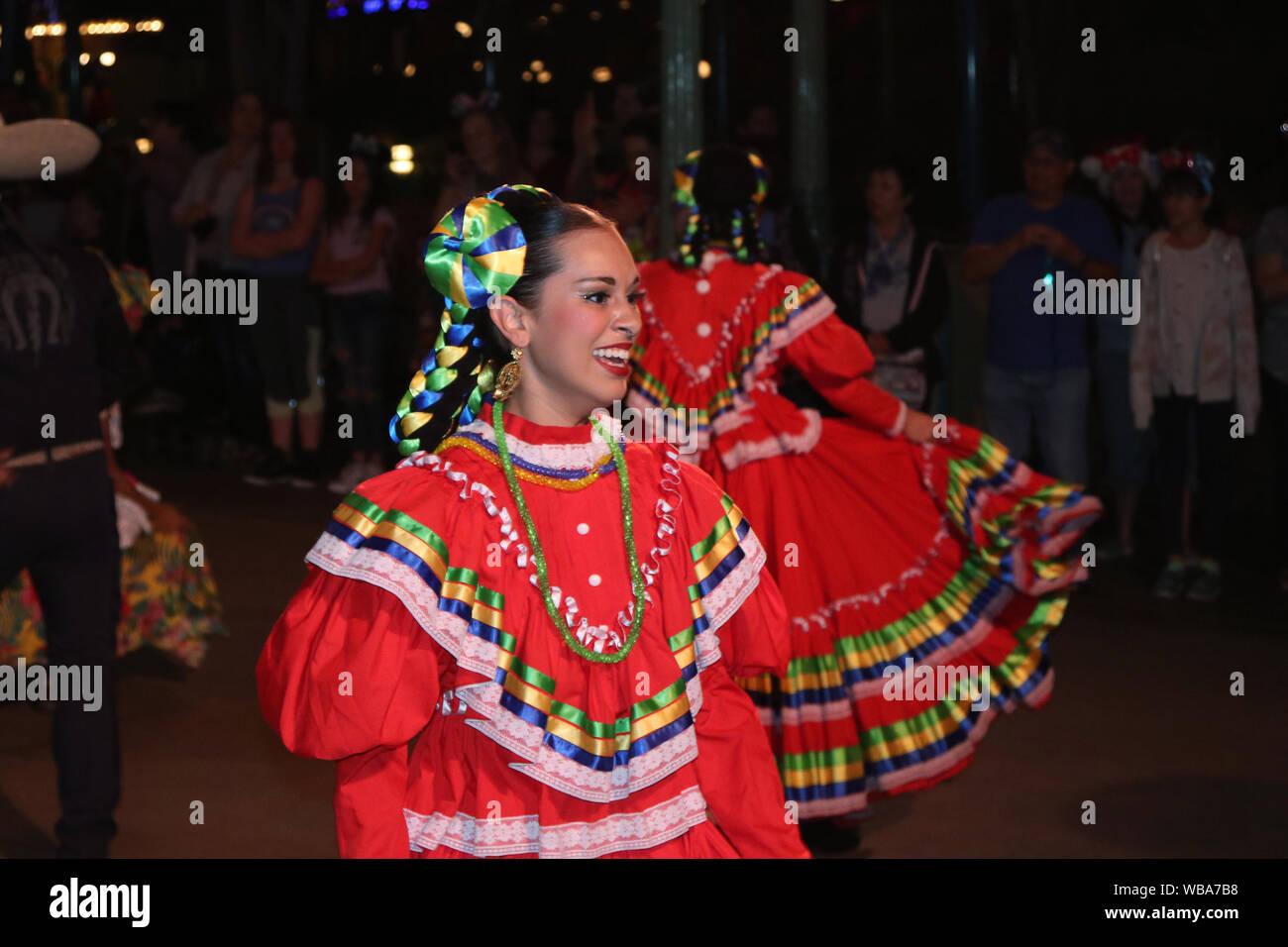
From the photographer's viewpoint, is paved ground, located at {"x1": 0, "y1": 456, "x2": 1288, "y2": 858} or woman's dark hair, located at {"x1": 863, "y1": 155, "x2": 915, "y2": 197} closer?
paved ground, located at {"x1": 0, "y1": 456, "x2": 1288, "y2": 858}

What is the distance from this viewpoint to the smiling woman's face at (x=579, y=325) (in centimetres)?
265

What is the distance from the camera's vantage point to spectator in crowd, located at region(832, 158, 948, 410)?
24.0 ft

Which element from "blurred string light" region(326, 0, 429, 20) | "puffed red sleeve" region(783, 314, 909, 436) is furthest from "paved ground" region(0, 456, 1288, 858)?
"blurred string light" region(326, 0, 429, 20)

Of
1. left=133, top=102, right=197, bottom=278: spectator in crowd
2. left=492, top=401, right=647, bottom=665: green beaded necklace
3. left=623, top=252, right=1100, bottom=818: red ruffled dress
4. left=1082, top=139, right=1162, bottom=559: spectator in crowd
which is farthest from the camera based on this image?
left=133, top=102, right=197, bottom=278: spectator in crowd

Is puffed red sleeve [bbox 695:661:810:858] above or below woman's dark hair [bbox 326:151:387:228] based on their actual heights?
below

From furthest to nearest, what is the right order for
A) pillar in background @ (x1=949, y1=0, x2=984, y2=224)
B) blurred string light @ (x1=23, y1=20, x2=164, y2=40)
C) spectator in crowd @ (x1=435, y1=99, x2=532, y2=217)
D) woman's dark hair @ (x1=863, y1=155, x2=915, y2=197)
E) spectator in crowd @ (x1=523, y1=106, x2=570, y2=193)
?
blurred string light @ (x1=23, y1=20, x2=164, y2=40) < pillar in background @ (x1=949, y1=0, x2=984, y2=224) < spectator in crowd @ (x1=523, y1=106, x2=570, y2=193) < spectator in crowd @ (x1=435, y1=99, x2=532, y2=217) < woman's dark hair @ (x1=863, y1=155, x2=915, y2=197)

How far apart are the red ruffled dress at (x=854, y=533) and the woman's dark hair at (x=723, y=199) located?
84 millimetres

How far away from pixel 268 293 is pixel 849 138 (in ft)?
26.5

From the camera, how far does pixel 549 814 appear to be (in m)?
2.55

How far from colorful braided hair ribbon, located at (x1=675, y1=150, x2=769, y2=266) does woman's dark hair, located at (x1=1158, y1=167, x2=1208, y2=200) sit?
3.09m

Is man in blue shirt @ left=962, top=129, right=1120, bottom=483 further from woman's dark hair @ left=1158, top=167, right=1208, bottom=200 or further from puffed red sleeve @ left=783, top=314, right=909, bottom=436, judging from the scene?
puffed red sleeve @ left=783, top=314, right=909, bottom=436

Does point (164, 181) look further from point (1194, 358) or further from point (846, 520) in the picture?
point (846, 520)

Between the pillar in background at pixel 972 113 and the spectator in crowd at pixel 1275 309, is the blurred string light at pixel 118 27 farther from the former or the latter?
the spectator in crowd at pixel 1275 309
